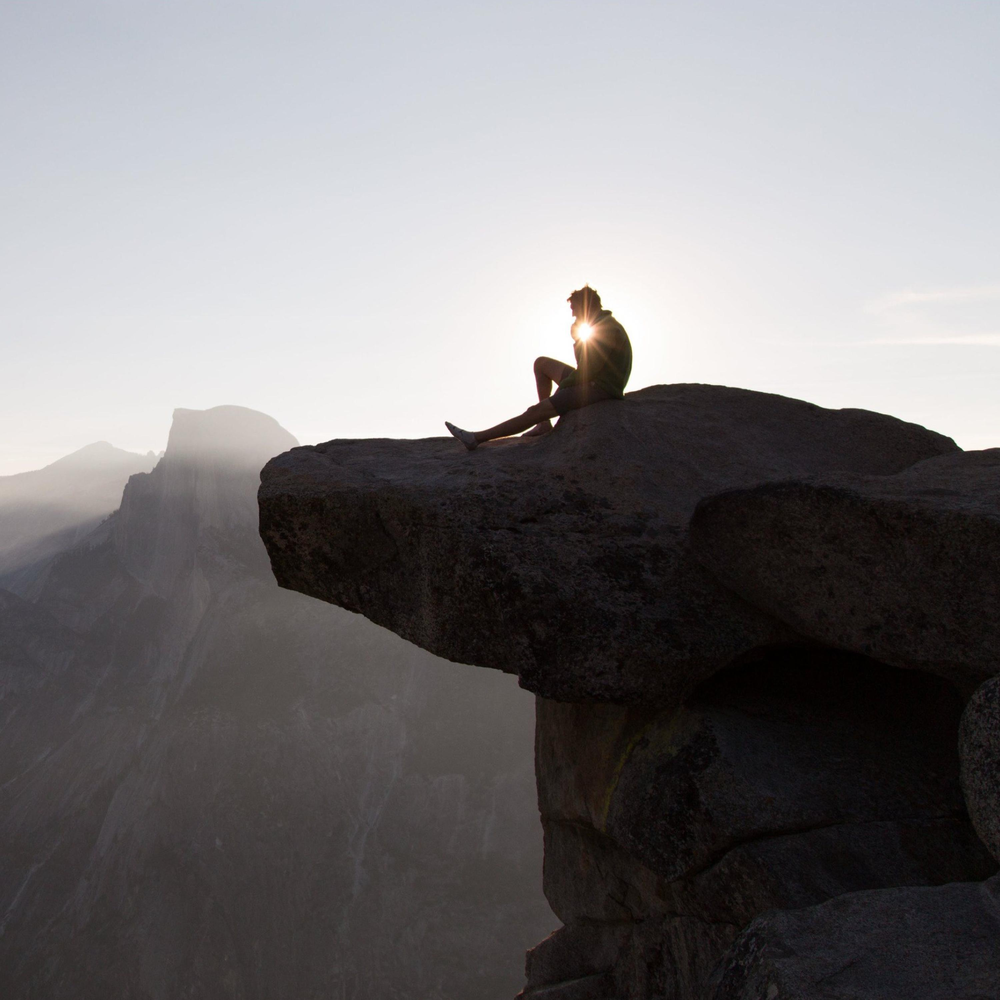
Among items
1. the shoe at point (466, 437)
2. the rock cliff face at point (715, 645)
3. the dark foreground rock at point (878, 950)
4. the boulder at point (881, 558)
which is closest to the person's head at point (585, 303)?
the rock cliff face at point (715, 645)

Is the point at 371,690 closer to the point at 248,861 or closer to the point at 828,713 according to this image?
the point at 248,861

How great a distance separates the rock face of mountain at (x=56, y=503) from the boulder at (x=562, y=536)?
2839 inches

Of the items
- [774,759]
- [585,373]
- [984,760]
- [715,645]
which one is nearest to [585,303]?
[585,373]

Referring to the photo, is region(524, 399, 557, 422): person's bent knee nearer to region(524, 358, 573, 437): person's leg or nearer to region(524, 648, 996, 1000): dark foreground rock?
region(524, 358, 573, 437): person's leg

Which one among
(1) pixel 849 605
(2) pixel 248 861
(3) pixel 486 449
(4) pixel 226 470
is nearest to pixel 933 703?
(1) pixel 849 605

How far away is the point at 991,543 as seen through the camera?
456 cm

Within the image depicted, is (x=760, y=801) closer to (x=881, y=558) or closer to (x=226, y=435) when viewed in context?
(x=881, y=558)

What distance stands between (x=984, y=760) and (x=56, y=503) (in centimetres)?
8896

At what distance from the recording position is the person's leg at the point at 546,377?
8742mm

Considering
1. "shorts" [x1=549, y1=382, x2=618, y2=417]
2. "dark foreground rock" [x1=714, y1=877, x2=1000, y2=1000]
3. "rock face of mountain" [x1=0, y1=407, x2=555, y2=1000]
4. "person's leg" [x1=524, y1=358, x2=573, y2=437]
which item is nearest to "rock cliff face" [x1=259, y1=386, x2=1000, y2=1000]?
"dark foreground rock" [x1=714, y1=877, x2=1000, y2=1000]

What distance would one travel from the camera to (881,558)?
5.09 metres

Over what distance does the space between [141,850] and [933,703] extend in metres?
48.1

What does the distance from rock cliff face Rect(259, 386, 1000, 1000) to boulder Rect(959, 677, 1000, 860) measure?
0.02 m

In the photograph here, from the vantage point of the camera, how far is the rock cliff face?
188 inches
